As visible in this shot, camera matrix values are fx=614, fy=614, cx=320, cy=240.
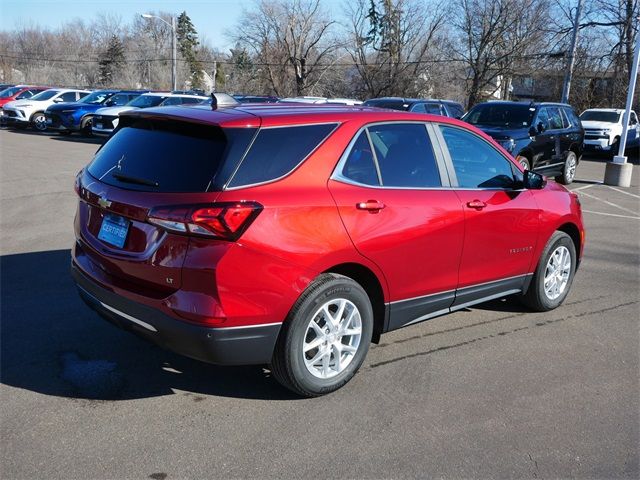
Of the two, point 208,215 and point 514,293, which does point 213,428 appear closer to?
point 208,215

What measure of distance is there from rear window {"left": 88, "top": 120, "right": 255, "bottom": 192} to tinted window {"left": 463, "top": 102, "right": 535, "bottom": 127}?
10911 millimetres

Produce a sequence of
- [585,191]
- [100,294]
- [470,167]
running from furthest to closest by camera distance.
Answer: [585,191] → [470,167] → [100,294]

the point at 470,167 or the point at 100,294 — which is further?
the point at 470,167

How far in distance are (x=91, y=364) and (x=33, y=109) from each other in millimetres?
23757

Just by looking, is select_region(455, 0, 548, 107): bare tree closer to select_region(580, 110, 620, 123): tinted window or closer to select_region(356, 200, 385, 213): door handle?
select_region(580, 110, 620, 123): tinted window

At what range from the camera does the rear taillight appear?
3240 millimetres

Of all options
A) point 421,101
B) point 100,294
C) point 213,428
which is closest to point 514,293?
point 213,428

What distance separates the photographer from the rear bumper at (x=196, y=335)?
10.9 feet

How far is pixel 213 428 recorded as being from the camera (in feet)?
11.5

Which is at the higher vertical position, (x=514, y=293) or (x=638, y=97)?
(x=638, y=97)

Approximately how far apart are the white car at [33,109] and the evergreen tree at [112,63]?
55597 mm

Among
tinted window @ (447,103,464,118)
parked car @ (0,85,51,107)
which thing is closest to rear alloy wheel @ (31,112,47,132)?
parked car @ (0,85,51,107)

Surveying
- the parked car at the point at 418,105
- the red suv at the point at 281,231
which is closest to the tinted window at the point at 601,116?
the parked car at the point at 418,105

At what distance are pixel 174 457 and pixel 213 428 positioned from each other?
0.34m
